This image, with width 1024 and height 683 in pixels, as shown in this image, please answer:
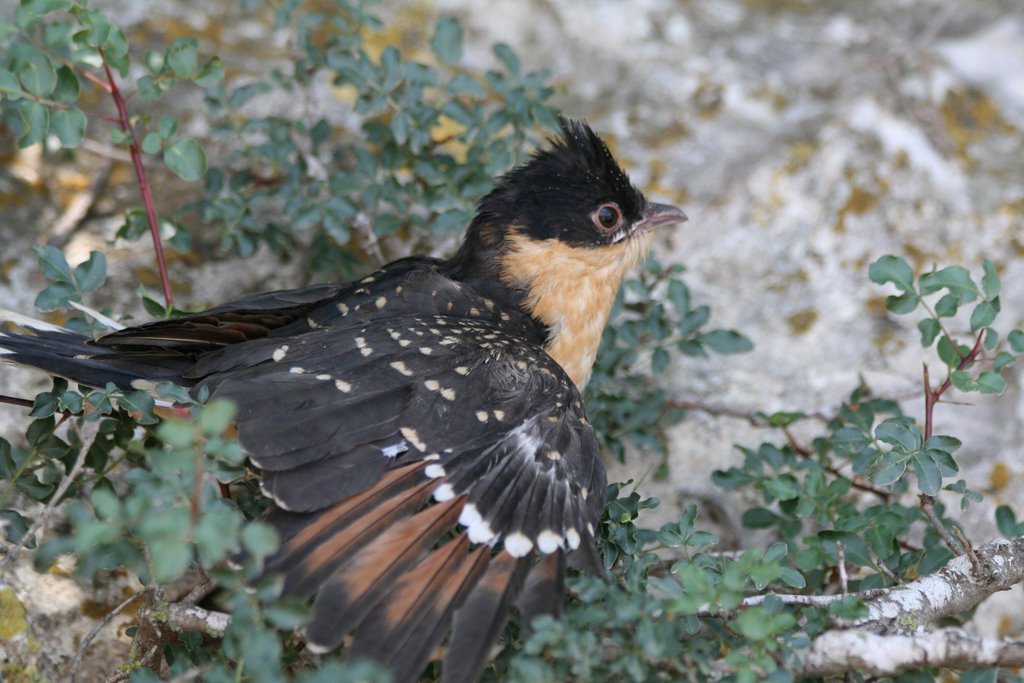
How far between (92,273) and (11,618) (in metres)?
0.98

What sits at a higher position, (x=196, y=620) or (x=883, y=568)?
(x=196, y=620)

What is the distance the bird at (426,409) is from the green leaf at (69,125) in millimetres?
517

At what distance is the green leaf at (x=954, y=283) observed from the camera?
9.06ft

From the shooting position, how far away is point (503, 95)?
3.79 metres

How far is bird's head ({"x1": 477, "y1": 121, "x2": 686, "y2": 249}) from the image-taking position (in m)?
3.50

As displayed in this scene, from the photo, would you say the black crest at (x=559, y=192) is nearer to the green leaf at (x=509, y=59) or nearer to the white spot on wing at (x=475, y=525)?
the green leaf at (x=509, y=59)

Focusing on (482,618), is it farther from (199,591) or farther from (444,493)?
(199,591)

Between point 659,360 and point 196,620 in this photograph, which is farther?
point 659,360

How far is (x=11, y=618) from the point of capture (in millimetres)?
2520

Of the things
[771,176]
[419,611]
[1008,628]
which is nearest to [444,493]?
[419,611]

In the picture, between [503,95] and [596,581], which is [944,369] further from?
[596,581]

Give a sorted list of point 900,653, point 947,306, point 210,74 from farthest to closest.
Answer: point 210,74 → point 947,306 → point 900,653

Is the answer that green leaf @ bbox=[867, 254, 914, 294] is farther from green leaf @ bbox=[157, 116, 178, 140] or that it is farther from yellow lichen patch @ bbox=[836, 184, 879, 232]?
green leaf @ bbox=[157, 116, 178, 140]

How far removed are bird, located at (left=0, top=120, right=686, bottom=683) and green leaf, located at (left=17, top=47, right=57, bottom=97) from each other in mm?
643
